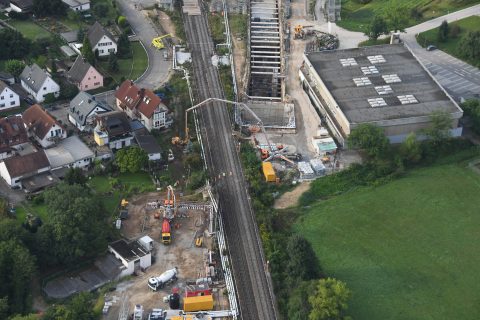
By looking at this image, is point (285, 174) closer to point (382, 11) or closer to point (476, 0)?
point (382, 11)

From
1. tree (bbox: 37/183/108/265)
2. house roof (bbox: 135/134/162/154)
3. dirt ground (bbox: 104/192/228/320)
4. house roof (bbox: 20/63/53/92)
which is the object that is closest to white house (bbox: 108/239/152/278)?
dirt ground (bbox: 104/192/228/320)

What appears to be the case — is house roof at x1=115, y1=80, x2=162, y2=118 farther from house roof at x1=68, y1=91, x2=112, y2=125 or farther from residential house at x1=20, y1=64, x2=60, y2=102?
residential house at x1=20, y1=64, x2=60, y2=102

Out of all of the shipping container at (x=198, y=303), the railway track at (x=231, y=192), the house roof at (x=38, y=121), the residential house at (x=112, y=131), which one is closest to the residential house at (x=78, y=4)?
the railway track at (x=231, y=192)

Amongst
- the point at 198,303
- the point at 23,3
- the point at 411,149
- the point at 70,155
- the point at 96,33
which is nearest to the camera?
the point at 198,303

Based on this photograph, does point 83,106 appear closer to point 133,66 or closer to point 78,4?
point 133,66

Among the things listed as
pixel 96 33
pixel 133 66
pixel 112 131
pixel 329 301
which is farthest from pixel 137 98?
pixel 329 301

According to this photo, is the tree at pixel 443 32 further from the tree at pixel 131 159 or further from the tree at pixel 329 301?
the tree at pixel 329 301
